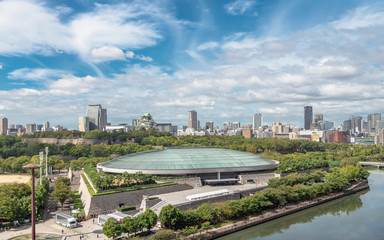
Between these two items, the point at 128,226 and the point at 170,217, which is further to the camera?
the point at 170,217

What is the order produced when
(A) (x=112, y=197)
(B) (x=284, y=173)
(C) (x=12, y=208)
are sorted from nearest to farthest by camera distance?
(C) (x=12, y=208)
(A) (x=112, y=197)
(B) (x=284, y=173)

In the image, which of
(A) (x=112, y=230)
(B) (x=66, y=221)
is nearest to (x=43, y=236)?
(B) (x=66, y=221)

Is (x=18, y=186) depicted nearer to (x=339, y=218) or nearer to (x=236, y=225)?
(x=236, y=225)

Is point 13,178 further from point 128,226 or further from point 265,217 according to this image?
point 265,217

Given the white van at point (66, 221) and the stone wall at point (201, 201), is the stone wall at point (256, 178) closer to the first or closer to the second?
the stone wall at point (201, 201)

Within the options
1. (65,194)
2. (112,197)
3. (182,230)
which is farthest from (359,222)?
(65,194)

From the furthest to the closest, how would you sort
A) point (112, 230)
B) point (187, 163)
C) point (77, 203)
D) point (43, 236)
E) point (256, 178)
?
point (256, 178)
point (187, 163)
point (77, 203)
point (43, 236)
point (112, 230)

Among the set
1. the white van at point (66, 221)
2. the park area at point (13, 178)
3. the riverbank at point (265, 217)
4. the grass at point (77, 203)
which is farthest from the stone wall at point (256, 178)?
the park area at point (13, 178)
